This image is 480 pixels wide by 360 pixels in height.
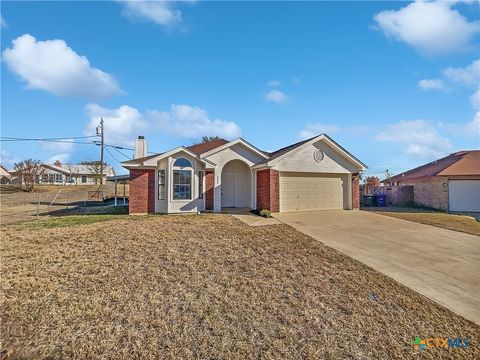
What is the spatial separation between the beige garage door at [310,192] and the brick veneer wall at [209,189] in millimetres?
4071

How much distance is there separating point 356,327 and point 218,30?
13.3 meters

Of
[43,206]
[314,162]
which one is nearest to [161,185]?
[314,162]

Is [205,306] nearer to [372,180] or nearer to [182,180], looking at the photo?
[182,180]

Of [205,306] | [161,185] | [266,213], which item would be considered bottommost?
[205,306]

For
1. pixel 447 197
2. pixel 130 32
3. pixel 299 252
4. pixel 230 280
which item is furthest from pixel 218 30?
pixel 447 197

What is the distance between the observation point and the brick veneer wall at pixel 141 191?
1434 centimetres

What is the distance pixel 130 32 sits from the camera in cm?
1266

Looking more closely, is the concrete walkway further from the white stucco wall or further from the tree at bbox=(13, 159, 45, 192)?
the tree at bbox=(13, 159, 45, 192)

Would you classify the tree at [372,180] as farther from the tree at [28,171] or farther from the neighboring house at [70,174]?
the neighboring house at [70,174]

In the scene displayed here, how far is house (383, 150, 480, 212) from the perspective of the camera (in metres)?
Result: 18.4

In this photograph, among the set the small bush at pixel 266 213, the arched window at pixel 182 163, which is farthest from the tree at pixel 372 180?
the arched window at pixel 182 163

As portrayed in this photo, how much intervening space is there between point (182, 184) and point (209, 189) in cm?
160

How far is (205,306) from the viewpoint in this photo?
16.2 feet

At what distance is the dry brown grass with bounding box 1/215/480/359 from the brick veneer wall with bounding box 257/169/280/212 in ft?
21.6
